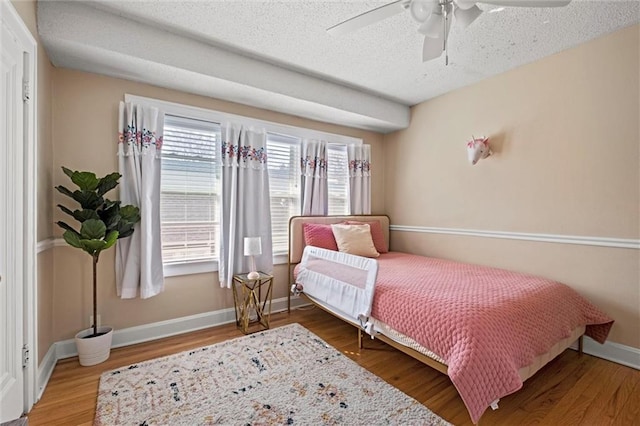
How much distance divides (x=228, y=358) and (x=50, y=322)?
134 cm

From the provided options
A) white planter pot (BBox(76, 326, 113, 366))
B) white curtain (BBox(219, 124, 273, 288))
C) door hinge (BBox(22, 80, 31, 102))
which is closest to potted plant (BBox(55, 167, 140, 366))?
white planter pot (BBox(76, 326, 113, 366))

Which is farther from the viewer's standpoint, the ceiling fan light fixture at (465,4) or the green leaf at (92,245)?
the green leaf at (92,245)

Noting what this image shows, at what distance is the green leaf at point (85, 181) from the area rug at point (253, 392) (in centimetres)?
131

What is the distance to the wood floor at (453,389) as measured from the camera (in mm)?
1663

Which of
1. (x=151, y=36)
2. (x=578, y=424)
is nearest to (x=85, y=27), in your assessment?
(x=151, y=36)

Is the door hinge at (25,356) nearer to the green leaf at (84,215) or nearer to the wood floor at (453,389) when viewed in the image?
the wood floor at (453,389)

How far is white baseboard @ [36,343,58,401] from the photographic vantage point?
6.15 feet

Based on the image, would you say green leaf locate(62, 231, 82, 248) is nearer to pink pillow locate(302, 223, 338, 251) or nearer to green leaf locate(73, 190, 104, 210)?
green leaf locate(73, 190, 104, 210)

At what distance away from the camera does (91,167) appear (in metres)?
2.40

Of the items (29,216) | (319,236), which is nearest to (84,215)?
(29,216)

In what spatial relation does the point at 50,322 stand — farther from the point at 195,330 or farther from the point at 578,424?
the point at 578,424

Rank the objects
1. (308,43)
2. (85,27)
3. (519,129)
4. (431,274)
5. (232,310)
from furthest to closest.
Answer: (232,310)
(519,129)
(431,274)
(308,43)
(85,27)

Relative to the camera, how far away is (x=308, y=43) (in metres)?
2.36

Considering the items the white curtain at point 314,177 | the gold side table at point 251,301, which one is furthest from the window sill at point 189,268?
the white curtain at point 314,177
